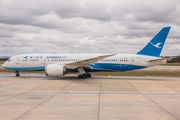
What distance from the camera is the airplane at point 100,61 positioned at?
2442cm

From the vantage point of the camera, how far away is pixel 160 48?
983 inches

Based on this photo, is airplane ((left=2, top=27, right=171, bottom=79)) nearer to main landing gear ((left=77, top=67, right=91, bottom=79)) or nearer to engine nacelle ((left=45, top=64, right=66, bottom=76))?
main landing gear ((left=77, top=67, right=91, bottom=79))

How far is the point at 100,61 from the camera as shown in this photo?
25438 millimetres

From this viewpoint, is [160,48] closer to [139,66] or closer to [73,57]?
[139,66]

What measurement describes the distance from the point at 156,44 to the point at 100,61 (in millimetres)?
8303

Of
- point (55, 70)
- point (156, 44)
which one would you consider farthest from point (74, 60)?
point (156, 44)

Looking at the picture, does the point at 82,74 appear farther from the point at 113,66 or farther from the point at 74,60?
the point at 113,66

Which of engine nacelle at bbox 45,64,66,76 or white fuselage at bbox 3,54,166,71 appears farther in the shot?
white fuselage at bbox 3,54,166,71

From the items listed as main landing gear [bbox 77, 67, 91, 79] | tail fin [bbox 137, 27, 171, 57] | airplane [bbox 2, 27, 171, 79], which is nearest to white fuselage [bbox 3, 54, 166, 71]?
airplane [bbox 2, 27, 171, 79]

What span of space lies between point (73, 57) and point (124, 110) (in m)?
17.9

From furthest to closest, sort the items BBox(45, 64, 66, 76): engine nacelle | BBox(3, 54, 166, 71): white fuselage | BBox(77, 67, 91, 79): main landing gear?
BBox(3, 54, 166, 71): white fuselage < BBox(77, 67, 91, 79): main landing gear < BBox(45, 64, 66, 76): engine nacelle

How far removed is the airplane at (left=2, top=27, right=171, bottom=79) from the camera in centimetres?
2442

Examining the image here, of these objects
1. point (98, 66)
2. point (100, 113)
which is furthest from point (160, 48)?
point (100, 113)

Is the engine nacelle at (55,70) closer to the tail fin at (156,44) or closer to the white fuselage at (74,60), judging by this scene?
the white fuselage at (74,60)
